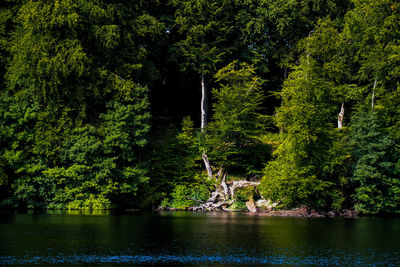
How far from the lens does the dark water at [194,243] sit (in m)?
14.3

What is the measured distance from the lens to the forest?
3347 centimetres

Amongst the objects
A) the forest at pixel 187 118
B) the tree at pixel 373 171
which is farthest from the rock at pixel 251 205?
the tree at pixel 373 171

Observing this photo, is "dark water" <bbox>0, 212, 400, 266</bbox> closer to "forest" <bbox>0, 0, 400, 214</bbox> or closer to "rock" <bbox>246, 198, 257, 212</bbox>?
"forest" <bbox>0, 0, 400, 214</bbox>

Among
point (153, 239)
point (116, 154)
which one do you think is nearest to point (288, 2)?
point (116, 154)

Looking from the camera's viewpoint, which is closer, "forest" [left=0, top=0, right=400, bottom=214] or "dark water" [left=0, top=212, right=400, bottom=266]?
"dark water" [left=0, top=212, right=400, bottom=266]

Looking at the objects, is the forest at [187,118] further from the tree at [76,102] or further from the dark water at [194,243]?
the dark water at [194,243]

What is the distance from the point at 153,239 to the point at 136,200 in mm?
18922

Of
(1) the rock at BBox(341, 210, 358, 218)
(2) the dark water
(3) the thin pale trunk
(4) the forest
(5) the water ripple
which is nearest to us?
(5) the water ripple

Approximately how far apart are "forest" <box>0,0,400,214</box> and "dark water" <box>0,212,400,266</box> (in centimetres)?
984

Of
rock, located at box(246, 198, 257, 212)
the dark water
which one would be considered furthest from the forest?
the dark water

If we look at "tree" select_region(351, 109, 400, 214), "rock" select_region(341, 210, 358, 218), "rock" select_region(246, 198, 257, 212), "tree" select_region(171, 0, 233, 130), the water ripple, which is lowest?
the water ripple

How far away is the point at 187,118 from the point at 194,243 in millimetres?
24528

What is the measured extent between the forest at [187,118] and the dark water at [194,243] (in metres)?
9.84

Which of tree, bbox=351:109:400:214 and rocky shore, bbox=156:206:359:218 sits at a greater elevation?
tree, bbox=351:109:400:214
